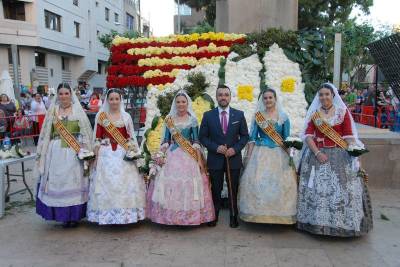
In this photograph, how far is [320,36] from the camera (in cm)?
694

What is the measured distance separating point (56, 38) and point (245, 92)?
2545 centimetres

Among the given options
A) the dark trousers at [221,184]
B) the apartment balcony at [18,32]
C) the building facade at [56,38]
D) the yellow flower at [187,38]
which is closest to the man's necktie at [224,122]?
the dark trousers at [221,184]

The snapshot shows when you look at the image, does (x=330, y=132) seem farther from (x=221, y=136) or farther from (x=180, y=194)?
(x=180, y=194)

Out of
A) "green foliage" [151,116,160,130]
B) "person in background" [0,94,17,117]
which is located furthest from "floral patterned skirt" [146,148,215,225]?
"person in background" [0,94,17,117]

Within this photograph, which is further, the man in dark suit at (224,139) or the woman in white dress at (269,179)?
the man in dark suit at (224,139)

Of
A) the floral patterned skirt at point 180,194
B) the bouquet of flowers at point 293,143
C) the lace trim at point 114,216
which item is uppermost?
the bouquet of flowers at point 293,143

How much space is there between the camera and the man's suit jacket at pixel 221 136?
5.04 metres

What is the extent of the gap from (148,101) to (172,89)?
0.44 meters

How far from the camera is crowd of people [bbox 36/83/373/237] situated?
4.70m

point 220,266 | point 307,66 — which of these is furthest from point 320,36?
point 220,266

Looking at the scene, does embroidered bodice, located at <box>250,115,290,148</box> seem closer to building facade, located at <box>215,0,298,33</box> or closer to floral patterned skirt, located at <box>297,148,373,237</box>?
floral patterned skirt, located at <box>297,148,373,237</box>

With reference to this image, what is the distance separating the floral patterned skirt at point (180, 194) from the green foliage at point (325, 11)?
14834mm

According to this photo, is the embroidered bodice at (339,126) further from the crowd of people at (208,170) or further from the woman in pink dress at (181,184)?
the woman in pink dress at (181,184)

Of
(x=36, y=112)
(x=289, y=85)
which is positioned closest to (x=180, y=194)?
(x=289, y=85)
